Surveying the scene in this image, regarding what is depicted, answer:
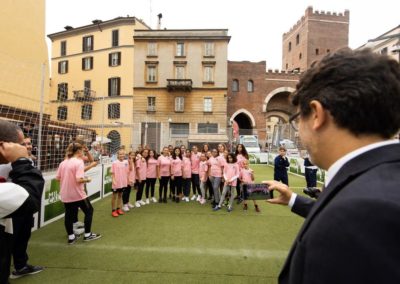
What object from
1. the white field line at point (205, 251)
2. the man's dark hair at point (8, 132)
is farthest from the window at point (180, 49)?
the man's dark hair at point (8, 132)

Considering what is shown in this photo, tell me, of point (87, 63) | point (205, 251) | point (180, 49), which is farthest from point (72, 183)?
point (87, 63)

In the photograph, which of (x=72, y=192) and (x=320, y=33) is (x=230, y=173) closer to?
(x=72, y=192)

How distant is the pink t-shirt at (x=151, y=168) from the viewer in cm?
896

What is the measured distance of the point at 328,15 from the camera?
140 feet

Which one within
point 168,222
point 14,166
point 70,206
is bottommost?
point 168,222

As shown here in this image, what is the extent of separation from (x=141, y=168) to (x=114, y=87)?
84.9ft

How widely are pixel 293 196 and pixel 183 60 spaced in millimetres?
31729

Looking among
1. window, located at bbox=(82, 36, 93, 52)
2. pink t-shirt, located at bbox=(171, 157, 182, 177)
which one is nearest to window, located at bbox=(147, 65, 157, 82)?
window, located at bbox=(82, 36, 93, 52)

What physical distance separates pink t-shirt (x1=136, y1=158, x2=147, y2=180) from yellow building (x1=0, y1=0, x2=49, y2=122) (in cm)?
284

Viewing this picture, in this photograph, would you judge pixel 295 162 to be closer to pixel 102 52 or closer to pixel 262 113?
pixel 262 113

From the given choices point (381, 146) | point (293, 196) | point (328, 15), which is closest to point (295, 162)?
Result: point (293, 196)

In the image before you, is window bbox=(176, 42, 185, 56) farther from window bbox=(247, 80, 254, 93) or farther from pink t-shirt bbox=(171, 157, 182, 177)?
pink t-shirt bbox=(171, 157, 182, 177)

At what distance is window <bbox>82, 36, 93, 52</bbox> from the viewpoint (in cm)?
3438

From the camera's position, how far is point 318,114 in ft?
3.05
